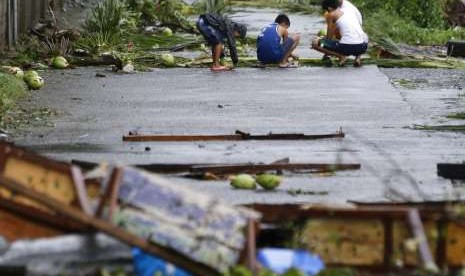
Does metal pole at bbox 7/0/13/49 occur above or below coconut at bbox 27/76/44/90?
below

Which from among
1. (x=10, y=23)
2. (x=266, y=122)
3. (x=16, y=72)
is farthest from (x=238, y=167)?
(x=10, y=23)

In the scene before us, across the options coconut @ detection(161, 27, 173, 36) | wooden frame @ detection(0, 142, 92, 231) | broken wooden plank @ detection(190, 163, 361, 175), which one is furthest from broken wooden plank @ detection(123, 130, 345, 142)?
coconut @ detection(161, 27, 173, 36)

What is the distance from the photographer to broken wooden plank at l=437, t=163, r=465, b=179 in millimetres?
10719

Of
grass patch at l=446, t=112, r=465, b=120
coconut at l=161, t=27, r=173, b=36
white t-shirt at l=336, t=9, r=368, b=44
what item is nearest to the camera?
grass patch at l=446, t=112, r=465, b=120

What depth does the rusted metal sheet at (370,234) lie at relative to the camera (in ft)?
22.1

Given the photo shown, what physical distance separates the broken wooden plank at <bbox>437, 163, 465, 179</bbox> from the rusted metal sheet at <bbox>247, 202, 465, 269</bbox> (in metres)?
3.69

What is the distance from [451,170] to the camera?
10750mm

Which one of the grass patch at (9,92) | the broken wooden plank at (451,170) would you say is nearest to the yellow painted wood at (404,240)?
the broken wooden plank at (451,170)

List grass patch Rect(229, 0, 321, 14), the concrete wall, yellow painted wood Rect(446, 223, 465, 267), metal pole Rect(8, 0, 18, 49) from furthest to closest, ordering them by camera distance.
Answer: grass patch Rect(229, 0, 321, 14) → metal pole Rect(8, 0, 18, 49) → the concrete wall → yellow painted wood Rect(446, 223, 465, 267)

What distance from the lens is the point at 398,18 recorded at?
98.4ft

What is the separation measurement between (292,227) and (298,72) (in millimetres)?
13766

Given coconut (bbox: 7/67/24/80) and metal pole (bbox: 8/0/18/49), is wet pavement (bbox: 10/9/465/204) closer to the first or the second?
coconut (bbox: 7/67/24/80)

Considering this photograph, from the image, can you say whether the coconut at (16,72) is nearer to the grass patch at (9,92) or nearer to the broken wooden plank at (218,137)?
the grass patch at (9,92)

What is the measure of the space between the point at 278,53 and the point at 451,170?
1046cm
